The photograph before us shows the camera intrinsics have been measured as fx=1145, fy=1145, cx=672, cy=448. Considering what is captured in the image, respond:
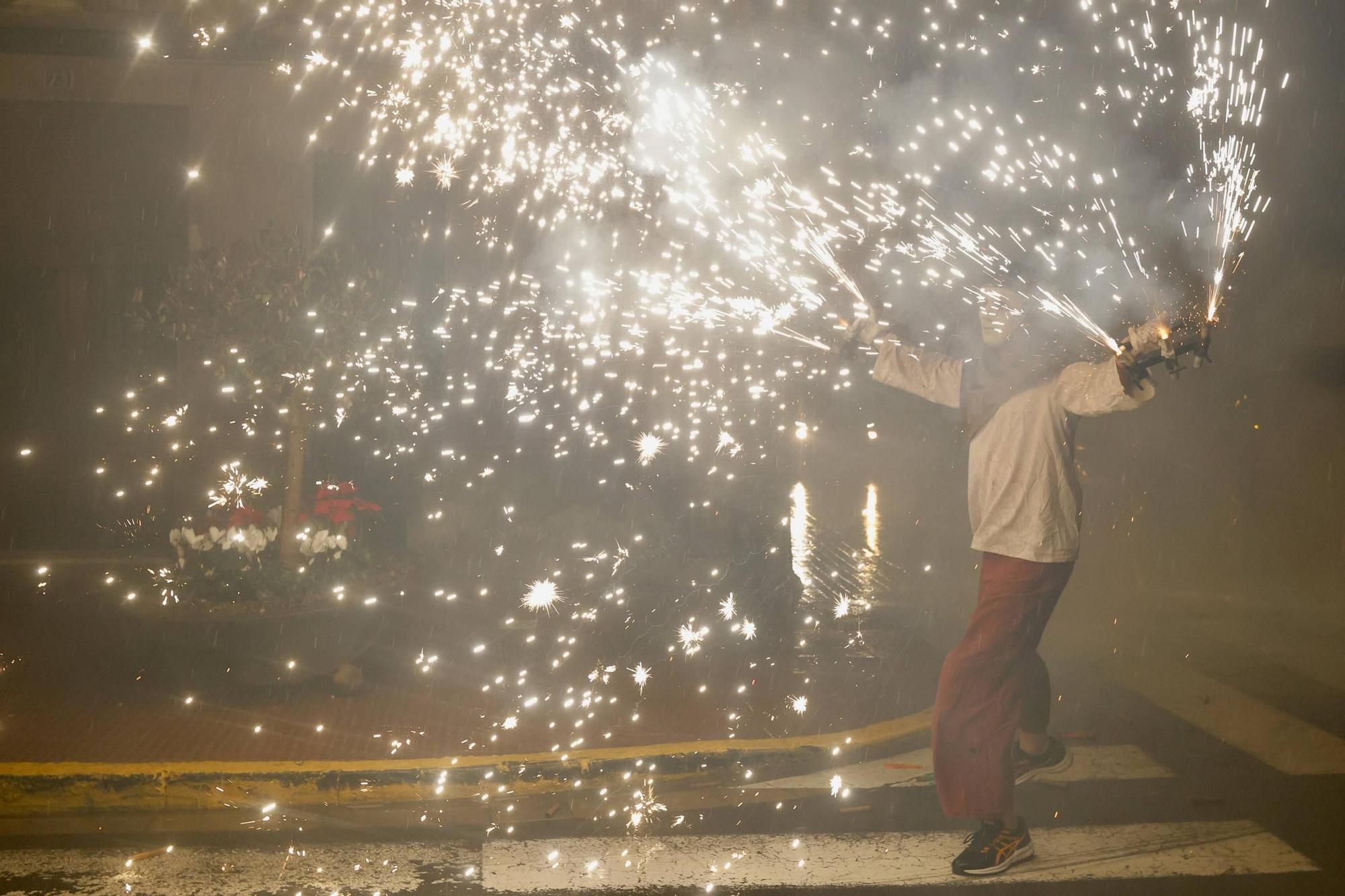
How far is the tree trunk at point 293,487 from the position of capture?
259 inches

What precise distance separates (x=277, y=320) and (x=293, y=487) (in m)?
1.03

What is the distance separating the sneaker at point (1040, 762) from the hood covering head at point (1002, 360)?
1.52 meters

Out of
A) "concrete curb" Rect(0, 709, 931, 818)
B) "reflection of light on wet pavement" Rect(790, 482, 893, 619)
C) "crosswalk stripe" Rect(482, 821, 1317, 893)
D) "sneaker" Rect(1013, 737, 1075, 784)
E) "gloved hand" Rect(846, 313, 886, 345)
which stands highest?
"gloved hand" Rect(846, 313, 886, 345)

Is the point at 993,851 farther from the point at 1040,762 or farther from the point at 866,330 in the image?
the point at 866,330

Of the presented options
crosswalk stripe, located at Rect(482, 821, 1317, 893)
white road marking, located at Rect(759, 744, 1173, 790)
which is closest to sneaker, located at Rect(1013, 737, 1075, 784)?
white road marking, located at Rect(759, 744, 1173, 790)

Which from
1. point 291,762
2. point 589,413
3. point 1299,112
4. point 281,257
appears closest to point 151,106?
point 281,257

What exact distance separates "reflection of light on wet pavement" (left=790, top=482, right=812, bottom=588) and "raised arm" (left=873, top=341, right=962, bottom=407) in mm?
3226

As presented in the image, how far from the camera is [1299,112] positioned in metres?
9.29

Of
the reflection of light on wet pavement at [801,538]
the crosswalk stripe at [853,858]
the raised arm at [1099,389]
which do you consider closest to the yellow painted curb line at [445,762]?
the crosswalk stripe at [853,858]

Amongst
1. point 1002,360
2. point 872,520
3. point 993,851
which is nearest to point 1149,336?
point 1002,360

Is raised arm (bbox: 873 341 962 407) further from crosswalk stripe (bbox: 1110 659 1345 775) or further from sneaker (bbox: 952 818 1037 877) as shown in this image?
crosswalk stripe (bbox: 1110 659 1345 775)

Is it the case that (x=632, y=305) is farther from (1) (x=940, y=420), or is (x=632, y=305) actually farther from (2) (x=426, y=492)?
(1) (x=940, y=420)

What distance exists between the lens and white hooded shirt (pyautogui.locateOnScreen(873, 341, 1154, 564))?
4.22 metres

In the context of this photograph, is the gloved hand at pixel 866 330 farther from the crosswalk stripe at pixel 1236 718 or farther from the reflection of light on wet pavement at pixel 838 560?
the reflection of light on wet pavement at pixel 838 560
